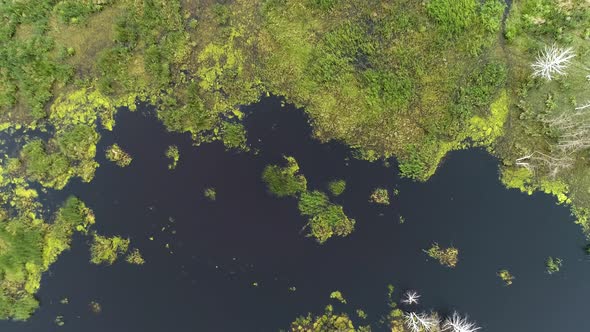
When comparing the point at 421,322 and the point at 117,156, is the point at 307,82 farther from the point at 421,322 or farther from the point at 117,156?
the point at 421,322

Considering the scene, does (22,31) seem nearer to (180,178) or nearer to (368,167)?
(180,178)

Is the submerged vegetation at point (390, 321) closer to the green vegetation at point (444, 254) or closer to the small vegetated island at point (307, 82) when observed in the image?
the green vegetation at point (444, 254)

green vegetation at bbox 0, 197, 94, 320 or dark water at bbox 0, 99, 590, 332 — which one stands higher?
dark water at bbox 0, 99, 590, 332

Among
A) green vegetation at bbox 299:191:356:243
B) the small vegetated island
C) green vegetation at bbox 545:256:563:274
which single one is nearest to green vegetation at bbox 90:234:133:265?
the small vegetated island

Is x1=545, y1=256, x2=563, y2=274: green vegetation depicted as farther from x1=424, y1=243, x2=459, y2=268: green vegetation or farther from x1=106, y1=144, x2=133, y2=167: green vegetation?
x1=106, y1=144, x2=133, y2=167: green vegetation

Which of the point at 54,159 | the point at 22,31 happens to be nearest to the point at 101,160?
the point at 54,159

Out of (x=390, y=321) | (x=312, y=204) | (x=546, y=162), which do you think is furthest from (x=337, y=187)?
(x=546, y=162)

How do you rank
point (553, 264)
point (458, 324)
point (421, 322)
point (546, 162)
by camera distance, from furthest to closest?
point (553, 264) < point (546, 162) < point (421, 322) < point (458, 324)
